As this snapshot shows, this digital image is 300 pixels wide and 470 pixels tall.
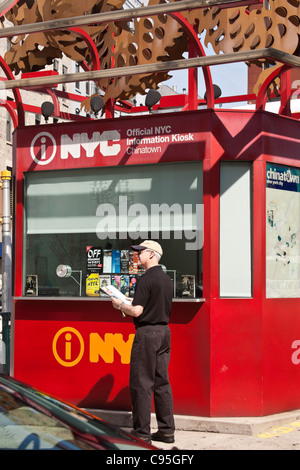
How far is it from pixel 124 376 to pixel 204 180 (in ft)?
7.60

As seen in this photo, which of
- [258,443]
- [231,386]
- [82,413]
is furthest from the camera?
[231,386]

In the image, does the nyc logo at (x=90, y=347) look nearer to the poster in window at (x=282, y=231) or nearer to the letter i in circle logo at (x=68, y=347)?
the letter i in circle logo at (x=68, y=347)

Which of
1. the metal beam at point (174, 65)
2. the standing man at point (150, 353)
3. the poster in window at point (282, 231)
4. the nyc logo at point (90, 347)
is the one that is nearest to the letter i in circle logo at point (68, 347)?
the nyc logo at point (90, 347)

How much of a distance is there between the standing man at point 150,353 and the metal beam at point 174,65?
206 centimetres

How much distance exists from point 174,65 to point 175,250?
2.03 meters

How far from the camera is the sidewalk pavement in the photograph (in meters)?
7.25

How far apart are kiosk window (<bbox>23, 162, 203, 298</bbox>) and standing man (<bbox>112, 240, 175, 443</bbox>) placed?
1.24 metres

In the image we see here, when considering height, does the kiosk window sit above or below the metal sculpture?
below

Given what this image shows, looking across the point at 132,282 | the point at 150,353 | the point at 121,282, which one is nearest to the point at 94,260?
the point at 121,282

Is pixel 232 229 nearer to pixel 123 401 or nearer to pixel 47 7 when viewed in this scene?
pixel 123 401

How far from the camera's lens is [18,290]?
30.9ft

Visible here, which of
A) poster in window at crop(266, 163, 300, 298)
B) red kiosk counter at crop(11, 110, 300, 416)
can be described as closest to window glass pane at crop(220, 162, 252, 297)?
red kiosk counter at crop(11, 110, 300, 416)

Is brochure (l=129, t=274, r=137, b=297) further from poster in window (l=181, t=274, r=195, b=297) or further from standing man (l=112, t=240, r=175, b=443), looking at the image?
standing man (l=112, t=240, r=175, b=443)
